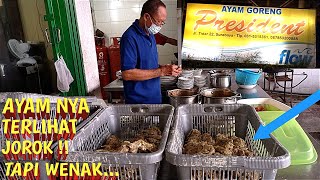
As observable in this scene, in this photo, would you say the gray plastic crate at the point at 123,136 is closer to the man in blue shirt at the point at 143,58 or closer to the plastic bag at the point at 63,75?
the man in blue shirt at the point at 143,58

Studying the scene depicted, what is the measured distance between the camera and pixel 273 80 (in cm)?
515

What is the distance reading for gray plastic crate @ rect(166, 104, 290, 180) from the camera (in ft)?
2.89

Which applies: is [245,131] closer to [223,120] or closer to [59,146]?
[223,120]

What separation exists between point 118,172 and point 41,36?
11.1 feet

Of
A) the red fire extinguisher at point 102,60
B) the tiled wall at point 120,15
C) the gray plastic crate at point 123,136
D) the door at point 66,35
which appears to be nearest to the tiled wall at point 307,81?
the tiled wall at point 120,15

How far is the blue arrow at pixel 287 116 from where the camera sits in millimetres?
942

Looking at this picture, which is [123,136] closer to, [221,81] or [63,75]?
[221,81]

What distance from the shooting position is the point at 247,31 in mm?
5180

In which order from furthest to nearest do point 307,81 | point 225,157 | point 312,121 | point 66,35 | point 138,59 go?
point 307,81 < point 312,121 < point 66,35 < point 138,59 < point 225,157

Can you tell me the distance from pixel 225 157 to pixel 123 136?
77cm

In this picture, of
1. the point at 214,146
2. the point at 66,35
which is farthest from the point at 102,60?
the point at 214,146

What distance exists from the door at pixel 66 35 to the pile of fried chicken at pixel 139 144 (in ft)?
7.03

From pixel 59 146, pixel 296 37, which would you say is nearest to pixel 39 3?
pixel 59 146

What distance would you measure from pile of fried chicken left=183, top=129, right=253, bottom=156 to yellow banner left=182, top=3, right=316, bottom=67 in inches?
162
